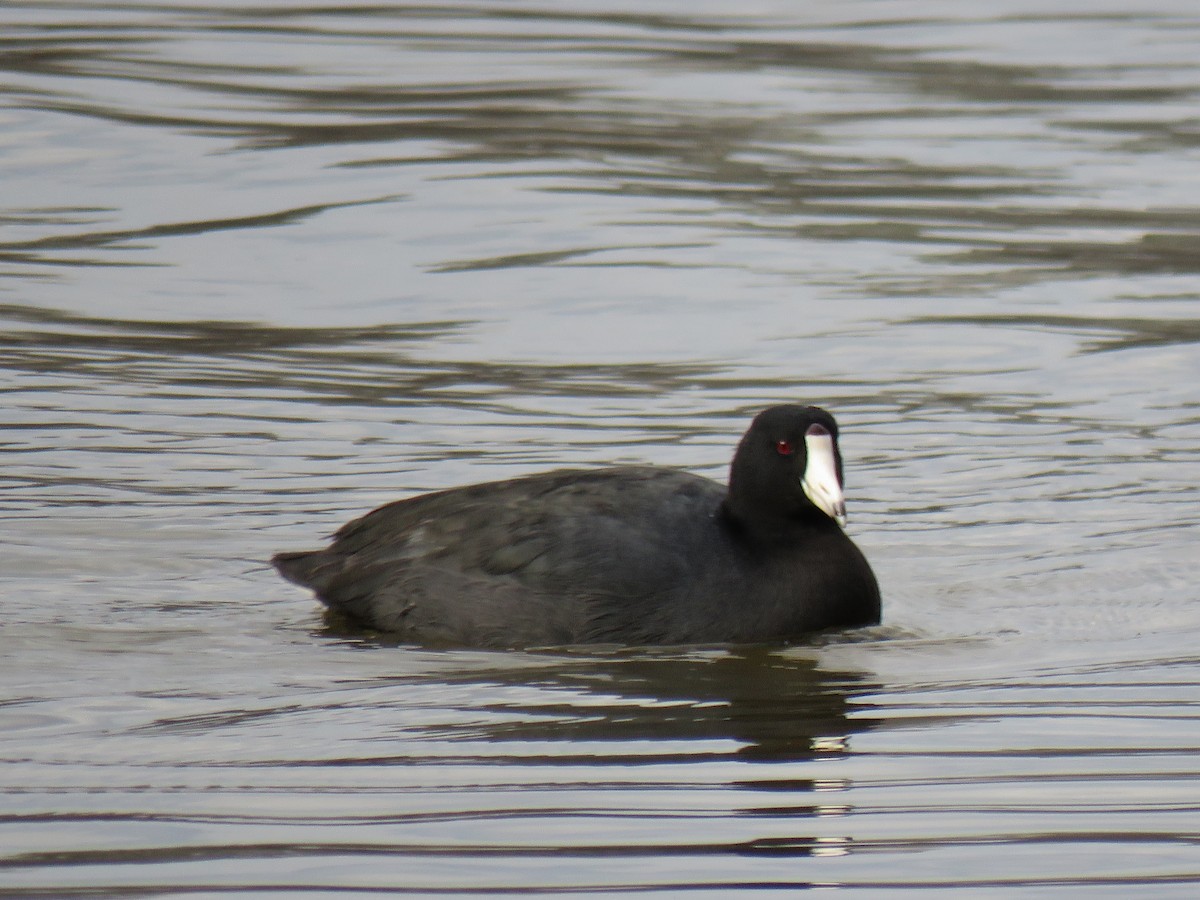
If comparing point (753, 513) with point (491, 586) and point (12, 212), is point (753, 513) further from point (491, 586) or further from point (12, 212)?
point (12, 212)

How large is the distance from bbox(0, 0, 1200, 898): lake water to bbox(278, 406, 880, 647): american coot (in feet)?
0.51

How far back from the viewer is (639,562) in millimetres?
7293

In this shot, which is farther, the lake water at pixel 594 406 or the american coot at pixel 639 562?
the american coot at pixel 639 562

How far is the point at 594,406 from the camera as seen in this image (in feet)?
35.2

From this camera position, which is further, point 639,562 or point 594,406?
point 594,406

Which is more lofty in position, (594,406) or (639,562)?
(639,562)

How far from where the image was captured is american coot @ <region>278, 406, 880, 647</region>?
7273mm

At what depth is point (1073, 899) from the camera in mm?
4668

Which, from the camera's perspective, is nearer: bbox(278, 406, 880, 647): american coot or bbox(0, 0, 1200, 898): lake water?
bbox(0, 0, 1200, 898): lake water

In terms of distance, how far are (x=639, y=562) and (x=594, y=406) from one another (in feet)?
11.5

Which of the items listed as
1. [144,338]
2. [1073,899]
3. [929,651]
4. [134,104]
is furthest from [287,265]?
[1073,899]

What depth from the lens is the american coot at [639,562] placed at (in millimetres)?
7273

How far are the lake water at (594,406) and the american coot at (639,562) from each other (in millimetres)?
154

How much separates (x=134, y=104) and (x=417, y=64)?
9.41 ft
